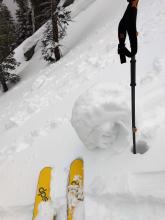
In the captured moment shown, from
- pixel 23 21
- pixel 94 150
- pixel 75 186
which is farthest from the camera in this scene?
pixel 23 21

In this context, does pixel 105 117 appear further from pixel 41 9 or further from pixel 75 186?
pixel 41 9

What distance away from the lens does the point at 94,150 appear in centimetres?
653

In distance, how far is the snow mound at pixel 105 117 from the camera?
6.04 metres

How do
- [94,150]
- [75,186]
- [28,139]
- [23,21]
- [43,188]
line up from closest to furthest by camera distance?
[75,186] < [43,188] < [94,150] < [28,139] < [23,21]

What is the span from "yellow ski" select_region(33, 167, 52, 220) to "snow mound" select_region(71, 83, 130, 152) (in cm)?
125

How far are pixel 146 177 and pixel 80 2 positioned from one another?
30099 millimetres

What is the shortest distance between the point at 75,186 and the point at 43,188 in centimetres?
77

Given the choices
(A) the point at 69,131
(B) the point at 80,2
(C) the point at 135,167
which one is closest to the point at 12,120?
(A) the point at 69,131

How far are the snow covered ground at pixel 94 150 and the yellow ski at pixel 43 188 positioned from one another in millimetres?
140

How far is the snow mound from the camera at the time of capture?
238 inches

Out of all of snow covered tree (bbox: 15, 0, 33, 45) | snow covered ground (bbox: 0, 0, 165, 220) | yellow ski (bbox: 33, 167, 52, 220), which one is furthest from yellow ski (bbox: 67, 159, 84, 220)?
snow covered tree (bbox: 15, 0, 33, 45)

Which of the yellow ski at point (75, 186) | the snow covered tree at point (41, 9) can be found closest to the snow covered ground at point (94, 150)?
the yellow ski at point (75, 186)

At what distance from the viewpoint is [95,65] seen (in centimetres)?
1182

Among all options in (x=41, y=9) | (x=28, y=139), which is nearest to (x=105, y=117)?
(x=28, y=139)
